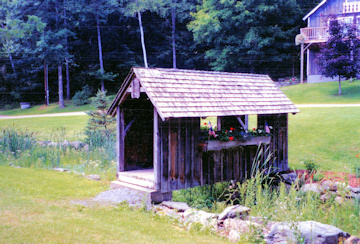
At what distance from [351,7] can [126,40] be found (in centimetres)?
2173

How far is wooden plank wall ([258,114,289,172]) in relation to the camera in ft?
35.5

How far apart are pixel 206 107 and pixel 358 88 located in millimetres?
19838

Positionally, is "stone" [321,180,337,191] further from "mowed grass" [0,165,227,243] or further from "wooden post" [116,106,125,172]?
"wooden post" [116,106,125,172]

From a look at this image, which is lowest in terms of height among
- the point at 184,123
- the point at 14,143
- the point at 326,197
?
the point at 326,197

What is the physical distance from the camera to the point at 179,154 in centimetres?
821

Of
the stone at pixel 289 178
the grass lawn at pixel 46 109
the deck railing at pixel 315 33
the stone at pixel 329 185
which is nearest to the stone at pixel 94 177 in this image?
the stone at pixel 289 178

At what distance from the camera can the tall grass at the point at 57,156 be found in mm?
10977

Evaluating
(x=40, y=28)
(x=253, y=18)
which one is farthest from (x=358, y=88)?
(x=40, y=28)

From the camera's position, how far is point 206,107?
8414 millimetres

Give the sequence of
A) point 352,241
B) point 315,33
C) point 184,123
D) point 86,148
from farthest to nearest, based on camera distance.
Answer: point 315,33 → point 86,148 → point 184,123 → point 352,241

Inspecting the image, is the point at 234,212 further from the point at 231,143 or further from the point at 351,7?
the point at 351,7

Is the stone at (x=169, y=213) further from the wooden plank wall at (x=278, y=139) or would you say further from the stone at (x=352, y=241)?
the wooden plank wall at (x=278, y=139)

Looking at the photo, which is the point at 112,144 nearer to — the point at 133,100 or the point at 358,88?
the point at 133,100

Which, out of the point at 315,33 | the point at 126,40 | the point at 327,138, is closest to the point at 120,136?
the point at 327,138
